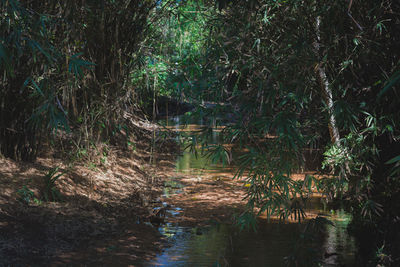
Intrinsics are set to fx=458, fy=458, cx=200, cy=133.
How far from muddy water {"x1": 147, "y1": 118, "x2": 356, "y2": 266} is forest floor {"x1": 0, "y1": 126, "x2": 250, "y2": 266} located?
20 cm

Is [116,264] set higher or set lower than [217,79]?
lower

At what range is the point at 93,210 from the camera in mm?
4887

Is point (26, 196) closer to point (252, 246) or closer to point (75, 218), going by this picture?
point (75, 218)

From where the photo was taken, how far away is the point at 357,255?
13.5 feet

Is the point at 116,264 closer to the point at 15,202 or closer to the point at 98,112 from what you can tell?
the point at 15,202

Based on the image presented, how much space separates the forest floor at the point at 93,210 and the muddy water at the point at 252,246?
20 centimetres

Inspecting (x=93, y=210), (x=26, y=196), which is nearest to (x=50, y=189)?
(x=26, y=196)

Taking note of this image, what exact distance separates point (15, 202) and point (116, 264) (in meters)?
1.28

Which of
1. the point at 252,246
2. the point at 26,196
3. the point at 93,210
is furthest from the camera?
the point at 93,210

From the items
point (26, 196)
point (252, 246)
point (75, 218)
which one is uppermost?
point (26, 196)

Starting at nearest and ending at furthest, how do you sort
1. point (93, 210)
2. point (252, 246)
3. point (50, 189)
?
point (252, 246)
point (50, 189)
point (93, 210)

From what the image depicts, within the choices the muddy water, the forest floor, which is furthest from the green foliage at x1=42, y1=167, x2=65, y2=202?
the muddy water

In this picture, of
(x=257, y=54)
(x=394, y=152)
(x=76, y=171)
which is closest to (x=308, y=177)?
(x=394, y=152)

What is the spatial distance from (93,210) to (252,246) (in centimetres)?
175
